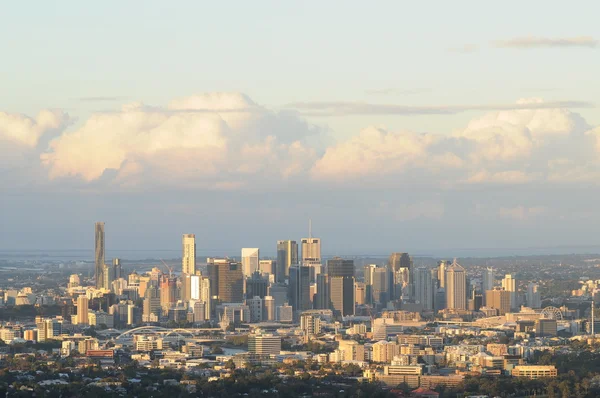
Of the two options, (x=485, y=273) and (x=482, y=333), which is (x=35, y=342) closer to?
(x=482, y=333)

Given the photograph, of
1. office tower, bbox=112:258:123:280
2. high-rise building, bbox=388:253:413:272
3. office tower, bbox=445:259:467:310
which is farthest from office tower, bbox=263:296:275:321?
office tower, bbox=112:258:123:280

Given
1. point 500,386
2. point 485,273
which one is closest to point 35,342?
point 500,386

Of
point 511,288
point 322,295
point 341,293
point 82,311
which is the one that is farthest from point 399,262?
point 82,311

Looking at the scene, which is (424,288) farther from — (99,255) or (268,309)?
(99,255)

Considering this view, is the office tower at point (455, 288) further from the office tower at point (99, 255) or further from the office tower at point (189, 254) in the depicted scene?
the office tower at point (99, 255)

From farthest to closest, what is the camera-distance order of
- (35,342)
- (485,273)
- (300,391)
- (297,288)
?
(485,273) → (297,288) → (35,342) → (300,391)

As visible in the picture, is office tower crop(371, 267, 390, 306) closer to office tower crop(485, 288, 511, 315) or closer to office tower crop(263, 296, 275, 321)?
office tower crop(485, 288, 511, 315)
